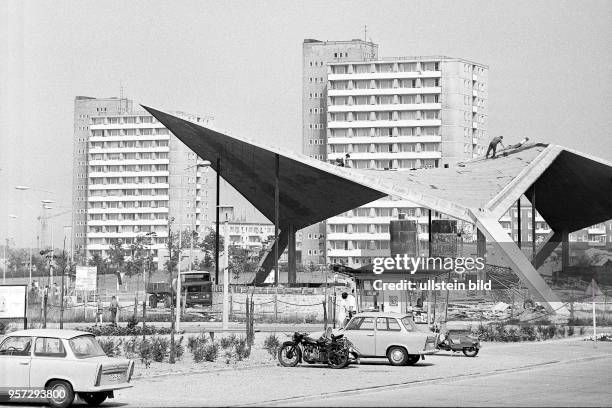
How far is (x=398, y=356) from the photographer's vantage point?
28.2 meters

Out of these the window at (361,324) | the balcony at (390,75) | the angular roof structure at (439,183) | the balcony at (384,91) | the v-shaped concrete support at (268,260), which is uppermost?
Answer: the balcony at (390,75)

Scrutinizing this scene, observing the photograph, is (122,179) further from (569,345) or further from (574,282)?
(569,345)

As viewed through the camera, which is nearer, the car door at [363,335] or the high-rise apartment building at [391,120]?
the car door at [363,335]

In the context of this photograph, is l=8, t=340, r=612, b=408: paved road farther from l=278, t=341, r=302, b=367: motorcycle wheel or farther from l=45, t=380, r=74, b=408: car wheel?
l=45, t=380, r=74, b=408: car wheel

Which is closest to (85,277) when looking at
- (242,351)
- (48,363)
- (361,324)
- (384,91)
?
(242,351)

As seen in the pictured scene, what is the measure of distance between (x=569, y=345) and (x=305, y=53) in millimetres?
130252

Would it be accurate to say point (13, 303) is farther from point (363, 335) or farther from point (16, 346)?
point (16, 346)

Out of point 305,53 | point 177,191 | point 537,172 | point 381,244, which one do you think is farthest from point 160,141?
point 537,172

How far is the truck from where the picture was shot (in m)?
68.9

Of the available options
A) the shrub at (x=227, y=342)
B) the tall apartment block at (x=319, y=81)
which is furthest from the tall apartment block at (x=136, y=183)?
the shrub at (x=227, y=342)

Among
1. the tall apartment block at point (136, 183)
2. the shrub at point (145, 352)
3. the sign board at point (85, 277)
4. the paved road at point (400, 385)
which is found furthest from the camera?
the tall apartment block at point (136, 183)

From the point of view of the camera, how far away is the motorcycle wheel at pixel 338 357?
26734 mm

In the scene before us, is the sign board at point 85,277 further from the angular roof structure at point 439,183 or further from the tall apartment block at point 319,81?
the tall apartment block at point 319,81

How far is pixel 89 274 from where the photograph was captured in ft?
152
